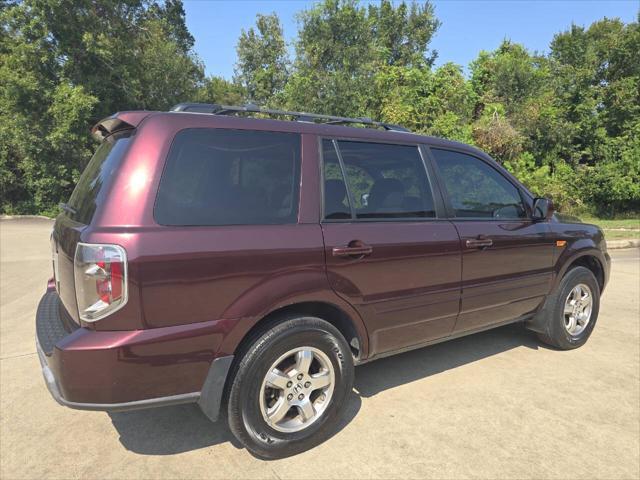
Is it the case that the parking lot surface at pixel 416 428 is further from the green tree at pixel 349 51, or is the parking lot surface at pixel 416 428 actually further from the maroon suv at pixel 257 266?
the green tree at pixel 349 51

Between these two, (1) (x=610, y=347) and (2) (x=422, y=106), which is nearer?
→ (1) (x=610, y=347)

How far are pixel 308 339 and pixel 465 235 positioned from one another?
1.49 m

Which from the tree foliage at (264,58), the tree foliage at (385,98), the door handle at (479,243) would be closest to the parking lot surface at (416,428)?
the door handle at (479,243)

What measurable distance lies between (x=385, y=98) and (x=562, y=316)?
1433cm

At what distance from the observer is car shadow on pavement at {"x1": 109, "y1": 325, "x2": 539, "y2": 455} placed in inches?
110

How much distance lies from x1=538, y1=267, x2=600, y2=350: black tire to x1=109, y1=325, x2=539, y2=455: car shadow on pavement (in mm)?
264

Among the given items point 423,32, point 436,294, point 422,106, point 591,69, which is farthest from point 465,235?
point 423,32

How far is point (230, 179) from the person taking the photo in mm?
2500

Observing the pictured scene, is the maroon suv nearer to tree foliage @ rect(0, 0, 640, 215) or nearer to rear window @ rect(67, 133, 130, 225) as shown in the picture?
rear window @ rect(67, 133, 130, 225)

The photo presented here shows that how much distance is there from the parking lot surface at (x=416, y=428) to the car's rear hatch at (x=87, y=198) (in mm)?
910

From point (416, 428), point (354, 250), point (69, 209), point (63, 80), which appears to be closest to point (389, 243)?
point (354, 250)

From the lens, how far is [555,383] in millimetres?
3594

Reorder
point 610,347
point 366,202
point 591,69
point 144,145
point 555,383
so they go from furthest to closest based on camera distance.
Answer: point 591,69, point 610,347, point 555,383, point 366,202, point 144,145

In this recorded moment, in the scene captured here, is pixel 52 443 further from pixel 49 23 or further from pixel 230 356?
pixel 49 23
